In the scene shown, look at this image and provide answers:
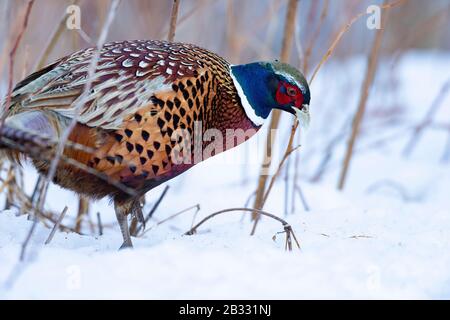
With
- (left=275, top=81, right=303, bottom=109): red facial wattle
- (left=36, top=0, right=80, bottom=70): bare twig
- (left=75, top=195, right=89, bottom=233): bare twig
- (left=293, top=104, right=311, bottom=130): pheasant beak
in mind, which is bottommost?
(left=75, top=195, right=89, bottom=233): bare twig

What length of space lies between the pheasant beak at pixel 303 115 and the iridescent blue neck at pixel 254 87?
15 cm

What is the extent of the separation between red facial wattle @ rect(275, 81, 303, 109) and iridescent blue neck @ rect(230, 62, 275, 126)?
1.9 inches

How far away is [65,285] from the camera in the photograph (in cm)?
198

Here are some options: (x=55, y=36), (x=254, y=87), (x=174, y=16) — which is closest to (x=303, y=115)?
(x=254, y=87)

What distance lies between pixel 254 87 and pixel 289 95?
0.18 meters

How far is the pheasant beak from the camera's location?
2.93 m

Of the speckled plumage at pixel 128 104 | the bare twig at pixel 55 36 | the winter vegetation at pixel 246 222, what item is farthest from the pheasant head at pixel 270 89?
the bare twig at pixel 55 36

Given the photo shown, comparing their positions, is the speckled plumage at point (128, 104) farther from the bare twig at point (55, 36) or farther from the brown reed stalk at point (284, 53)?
the brown reed stalk at point (284, 53)

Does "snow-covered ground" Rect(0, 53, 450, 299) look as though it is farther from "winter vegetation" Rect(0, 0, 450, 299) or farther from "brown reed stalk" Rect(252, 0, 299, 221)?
"brown reed stalk" Rect(252, 0, 299, 221)

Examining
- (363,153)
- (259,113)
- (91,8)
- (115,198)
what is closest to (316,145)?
(363,153)

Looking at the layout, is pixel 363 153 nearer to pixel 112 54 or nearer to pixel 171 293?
pixel 112 54

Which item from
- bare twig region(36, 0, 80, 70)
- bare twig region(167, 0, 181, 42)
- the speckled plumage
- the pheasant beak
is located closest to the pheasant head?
the pheasant beak

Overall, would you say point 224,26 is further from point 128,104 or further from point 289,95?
point 128,104

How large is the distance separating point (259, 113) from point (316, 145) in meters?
3.29
